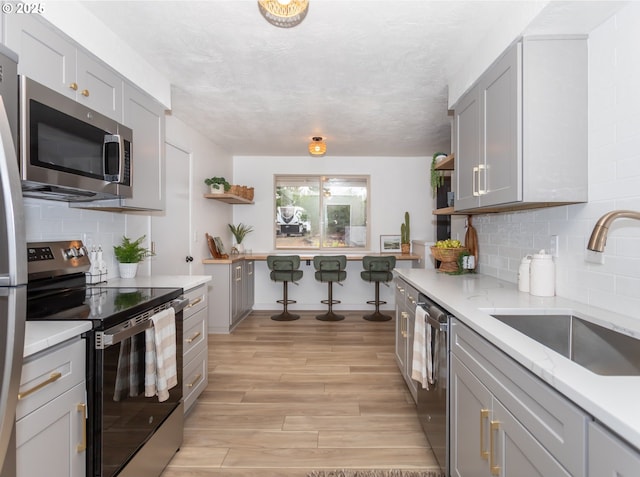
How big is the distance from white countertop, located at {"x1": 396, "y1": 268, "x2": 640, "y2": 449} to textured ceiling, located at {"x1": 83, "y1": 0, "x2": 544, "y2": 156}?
1.46 metres

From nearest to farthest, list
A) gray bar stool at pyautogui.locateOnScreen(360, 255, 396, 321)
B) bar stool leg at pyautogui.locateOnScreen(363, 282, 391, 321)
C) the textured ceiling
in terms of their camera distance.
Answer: the textured ceiling, gray bar stool at pyautogui.locateOnScreen(360, 255, 396, 321), bar stool leg at pyautogui.locateOnScreen(363, 282, 391, 321)

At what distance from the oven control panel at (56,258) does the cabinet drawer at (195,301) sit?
63 centimetres

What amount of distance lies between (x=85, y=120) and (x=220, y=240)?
132 inches

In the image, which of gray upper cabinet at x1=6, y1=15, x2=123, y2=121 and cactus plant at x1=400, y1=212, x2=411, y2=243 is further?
cactus plant at x1=400, y1=212, x2=411, y2=243

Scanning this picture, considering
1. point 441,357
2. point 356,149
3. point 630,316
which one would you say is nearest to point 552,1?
point 630,316

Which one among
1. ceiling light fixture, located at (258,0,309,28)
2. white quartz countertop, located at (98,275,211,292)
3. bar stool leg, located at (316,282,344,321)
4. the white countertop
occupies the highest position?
ceiling light fixture, located at (258,0,309,28)

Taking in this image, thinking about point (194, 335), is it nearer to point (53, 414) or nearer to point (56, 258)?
point (56, 258)

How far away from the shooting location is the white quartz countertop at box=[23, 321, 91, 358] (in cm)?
114

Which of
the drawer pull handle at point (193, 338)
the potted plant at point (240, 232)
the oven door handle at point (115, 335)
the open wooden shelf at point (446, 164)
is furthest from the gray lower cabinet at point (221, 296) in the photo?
the oven door handle at point (115, 335)

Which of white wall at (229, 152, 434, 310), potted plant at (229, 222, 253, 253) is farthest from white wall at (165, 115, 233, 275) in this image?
white wall at (229, 152, 434, 310)

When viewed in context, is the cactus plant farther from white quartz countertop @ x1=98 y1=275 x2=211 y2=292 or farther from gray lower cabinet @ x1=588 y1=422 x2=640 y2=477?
gray lower cabinet @ x1=588 y1=422 x2=640 y2=477

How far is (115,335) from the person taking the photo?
58.6 inches

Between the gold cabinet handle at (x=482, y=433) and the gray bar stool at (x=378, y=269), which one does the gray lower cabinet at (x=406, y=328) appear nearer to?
the gold cabinet handle at (x=482, y=433)

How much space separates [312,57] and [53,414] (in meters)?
2.36
